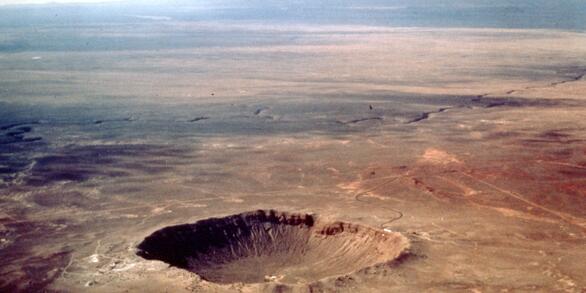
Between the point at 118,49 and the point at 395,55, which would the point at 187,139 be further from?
the point at 118,49

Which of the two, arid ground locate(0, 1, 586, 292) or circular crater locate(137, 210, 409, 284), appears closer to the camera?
arid ground locate(0, 1, 586, 292)

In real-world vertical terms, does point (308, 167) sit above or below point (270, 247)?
above

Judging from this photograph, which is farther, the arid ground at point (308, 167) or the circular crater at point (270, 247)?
the circular crater at point (270, 247)

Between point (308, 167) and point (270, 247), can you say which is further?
point (308, 167)
